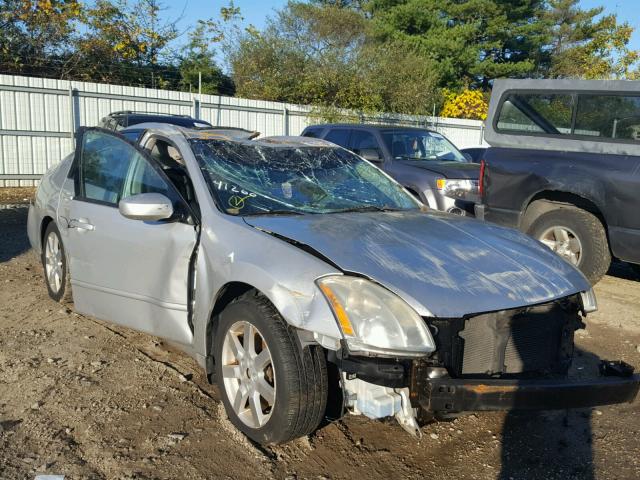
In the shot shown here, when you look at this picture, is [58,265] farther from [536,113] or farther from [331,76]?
[331,76]

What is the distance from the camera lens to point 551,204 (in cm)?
675

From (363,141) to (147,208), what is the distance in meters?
6.82

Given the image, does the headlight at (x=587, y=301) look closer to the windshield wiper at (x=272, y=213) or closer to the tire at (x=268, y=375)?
the tire at (x=268, y=375)

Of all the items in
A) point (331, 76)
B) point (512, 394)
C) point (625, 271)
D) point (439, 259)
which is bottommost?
point (625, 271)

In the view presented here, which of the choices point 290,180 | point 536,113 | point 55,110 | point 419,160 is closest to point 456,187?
point 419,160

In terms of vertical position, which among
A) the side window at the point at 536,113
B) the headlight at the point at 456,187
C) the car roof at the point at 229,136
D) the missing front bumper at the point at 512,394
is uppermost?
the side window at the point at 536,113

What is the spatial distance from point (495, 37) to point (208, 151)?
36606 millimetres

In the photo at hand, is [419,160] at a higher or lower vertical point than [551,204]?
higher

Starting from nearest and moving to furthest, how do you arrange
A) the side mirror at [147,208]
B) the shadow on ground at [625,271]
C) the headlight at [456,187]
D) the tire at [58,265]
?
the side mirror at [147,208], the tire at [58,265], the shadow on ground at [625,271], the headlight at [456,187]

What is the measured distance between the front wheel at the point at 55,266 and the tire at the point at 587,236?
4744 mm

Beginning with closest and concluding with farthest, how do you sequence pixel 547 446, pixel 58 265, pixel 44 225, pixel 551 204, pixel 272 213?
pixel 547 446 < pixel 272 213 < pixel 58 265 < pixel 44 225 < pixel 551 204

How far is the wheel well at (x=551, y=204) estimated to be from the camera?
6.46 m

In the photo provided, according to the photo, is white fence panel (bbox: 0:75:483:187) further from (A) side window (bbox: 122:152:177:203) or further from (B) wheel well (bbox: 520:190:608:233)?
(B) wheel well (bbox: 520:190:608:233)


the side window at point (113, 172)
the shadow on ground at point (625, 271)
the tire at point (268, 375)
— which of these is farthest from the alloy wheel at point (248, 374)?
the shadow on ground at point (625, 271)
